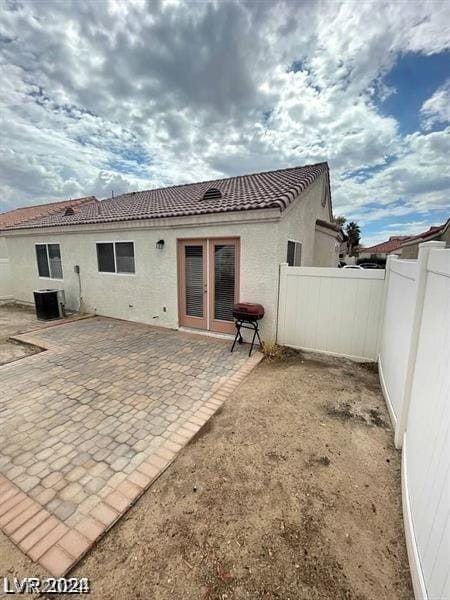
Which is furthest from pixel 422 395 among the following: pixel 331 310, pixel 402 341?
pixel 331 310

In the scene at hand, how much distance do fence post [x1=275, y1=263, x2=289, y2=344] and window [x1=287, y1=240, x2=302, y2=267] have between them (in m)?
1.05

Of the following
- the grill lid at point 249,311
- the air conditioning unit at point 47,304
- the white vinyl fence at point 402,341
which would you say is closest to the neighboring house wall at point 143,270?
the grill lid at point 249,311

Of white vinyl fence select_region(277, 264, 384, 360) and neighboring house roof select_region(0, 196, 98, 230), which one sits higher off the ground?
neighboring house roof select_region(0, 196, 98, 230)

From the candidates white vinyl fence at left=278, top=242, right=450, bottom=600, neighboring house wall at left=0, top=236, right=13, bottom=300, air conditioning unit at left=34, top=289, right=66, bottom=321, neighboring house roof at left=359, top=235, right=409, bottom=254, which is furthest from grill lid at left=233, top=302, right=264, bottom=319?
Result: neighboring house roof at left=359, top=235, right=409, bottom=254

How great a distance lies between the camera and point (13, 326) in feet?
26.1

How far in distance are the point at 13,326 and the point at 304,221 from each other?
10.0 meters

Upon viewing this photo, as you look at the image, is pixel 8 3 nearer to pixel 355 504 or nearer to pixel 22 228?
pixel 22 228

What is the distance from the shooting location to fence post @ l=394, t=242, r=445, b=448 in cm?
237

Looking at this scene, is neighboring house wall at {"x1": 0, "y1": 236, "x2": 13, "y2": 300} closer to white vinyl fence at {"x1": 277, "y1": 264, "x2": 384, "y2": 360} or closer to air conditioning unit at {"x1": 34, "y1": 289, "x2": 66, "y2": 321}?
air conditioning unit at {"x1": 34, "y1": 289, "x2": 66, "y2": 321}

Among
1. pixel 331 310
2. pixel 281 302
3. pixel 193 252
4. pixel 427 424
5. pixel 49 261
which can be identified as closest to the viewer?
pixel 427 424

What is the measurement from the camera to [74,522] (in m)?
2.01

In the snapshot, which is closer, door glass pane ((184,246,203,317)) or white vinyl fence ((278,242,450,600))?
white vinyl fence ((278,242,450,600))

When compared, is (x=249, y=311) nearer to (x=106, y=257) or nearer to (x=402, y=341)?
(x=402, y=341)

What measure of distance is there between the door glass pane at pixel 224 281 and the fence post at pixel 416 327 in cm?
424
